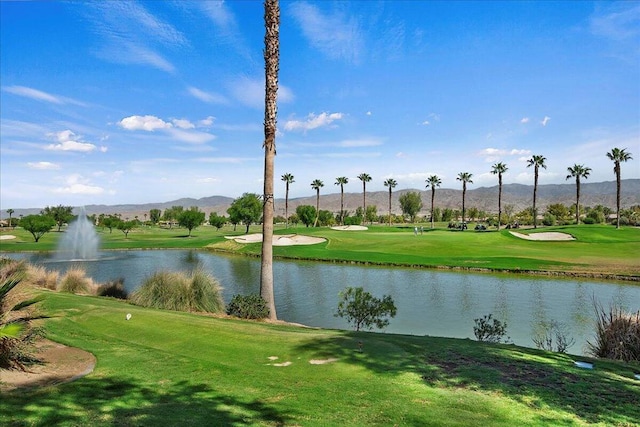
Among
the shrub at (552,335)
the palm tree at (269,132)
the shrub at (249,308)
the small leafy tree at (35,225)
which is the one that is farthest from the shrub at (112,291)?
the small leafy tree at (35,225)

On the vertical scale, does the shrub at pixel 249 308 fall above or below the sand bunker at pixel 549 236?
below

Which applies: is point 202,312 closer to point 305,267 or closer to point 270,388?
point 270,388

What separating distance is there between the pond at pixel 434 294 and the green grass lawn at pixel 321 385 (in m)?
7.90

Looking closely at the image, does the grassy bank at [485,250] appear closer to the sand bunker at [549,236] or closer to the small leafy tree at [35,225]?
the sand bunker at [549,236]

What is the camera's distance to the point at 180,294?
18125mm

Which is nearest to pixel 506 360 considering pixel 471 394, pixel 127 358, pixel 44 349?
pixel 471 394

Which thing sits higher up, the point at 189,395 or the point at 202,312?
the point at 189,395

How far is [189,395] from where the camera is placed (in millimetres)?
6898

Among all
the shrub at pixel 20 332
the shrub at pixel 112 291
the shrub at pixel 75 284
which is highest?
the shrub at pixel 20 332

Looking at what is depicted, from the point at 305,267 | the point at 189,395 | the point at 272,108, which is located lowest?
the point at 305,267

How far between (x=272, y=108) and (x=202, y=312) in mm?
9054

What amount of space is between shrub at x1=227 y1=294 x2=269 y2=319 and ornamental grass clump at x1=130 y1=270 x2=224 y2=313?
1461mm

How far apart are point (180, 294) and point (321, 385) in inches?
481

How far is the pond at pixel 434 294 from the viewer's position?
19609 mm
